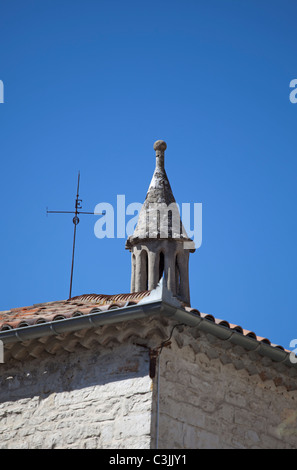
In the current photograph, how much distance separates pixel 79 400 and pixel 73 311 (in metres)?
1.08

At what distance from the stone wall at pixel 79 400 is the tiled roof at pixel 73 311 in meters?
0.58

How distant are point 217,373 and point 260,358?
0.74 metres

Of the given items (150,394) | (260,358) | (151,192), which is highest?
(151,192)

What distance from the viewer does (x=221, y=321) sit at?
10.7 meters

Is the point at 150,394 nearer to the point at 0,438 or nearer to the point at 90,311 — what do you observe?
the point at 90,311

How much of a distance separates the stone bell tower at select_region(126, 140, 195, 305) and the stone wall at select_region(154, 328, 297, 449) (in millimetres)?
5157

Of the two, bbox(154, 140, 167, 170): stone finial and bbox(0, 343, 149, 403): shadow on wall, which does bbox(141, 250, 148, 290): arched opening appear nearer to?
bbox(154, 140, 167, 170): stone finial

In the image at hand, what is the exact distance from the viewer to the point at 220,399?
1087 centimetres

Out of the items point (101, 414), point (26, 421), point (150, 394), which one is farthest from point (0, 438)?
point (150, 394)

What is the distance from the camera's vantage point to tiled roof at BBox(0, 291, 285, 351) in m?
10.4

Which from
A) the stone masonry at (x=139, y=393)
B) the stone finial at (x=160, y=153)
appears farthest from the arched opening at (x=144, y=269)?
the stone masonry at (x=139, y=393)
